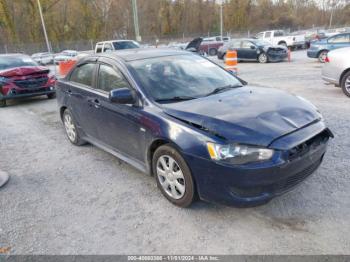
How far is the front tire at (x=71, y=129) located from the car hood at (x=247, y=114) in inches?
96.1

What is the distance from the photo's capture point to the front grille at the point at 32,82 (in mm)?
8836

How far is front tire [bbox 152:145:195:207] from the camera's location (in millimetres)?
2914

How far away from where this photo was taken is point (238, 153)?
102 inches

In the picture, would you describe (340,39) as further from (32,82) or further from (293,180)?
(293,180)

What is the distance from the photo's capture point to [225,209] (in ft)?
10.2

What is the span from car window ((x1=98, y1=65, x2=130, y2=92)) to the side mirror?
0.73ft

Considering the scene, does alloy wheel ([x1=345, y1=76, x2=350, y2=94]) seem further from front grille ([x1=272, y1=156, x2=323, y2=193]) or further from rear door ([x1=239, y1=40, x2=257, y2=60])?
rear door ([x1=239, y1=40, x2=257, y2=60])

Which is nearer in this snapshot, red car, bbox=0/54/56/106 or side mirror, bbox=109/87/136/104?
side mirror, bbox=109/87/136/104

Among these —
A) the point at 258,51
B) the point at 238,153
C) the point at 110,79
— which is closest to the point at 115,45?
the point at 258,51

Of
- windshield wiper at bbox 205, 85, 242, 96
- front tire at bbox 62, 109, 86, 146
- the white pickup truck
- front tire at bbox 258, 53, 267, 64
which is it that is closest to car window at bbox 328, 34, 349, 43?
front tire at bbox 258, 53, 267, 64

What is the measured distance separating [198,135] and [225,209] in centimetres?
94

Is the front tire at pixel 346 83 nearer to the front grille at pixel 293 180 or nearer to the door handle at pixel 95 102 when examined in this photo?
the front grille at pixel 293 180

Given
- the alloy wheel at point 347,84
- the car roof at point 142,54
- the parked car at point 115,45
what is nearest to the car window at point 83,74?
the car roof at point 142,54

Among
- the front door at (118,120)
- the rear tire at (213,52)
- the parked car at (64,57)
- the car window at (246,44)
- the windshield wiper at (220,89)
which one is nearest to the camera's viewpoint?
the front door at (118,120)
